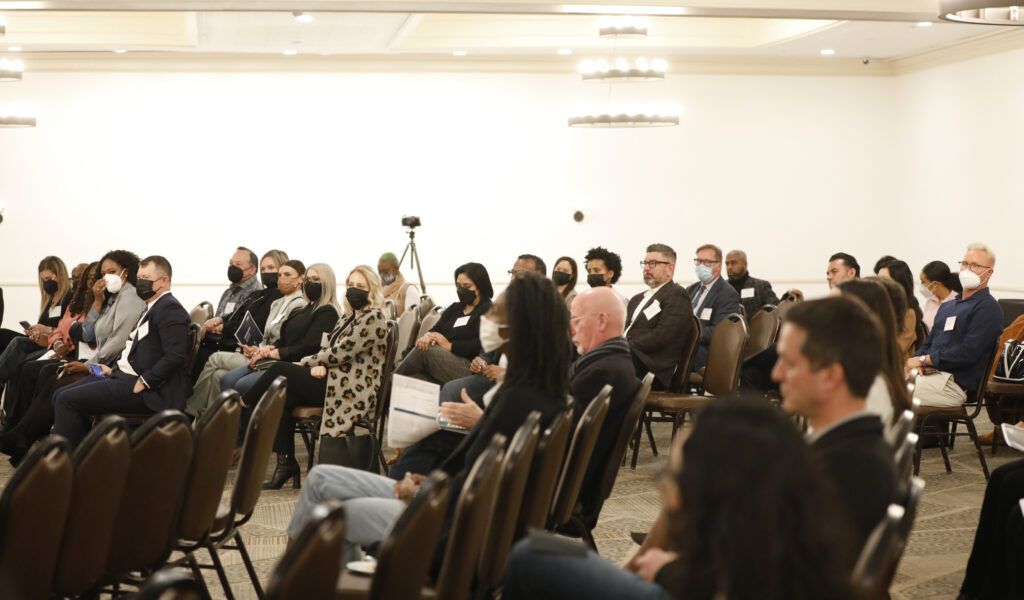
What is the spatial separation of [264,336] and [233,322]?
467 millimetres

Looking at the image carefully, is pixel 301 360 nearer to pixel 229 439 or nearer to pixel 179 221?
pixel 229 439

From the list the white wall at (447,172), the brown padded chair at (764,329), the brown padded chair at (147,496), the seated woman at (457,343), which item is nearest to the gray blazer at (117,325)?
the seated woman at (457,343)

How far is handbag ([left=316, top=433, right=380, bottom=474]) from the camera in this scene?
5.88 meters

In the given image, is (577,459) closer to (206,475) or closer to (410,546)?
(206,475)

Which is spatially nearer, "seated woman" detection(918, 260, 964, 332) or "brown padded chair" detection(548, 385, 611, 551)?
"brown padded chair" detection(548, 385, 611, 551)

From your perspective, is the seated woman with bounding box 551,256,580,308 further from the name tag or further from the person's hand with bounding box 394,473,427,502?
the person's hand with bounding box 394,473,427,502

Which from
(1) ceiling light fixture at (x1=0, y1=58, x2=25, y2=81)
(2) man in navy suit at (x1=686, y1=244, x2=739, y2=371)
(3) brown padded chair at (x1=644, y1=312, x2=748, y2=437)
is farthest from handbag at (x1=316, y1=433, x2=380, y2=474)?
(1) ceiling light fixture at (x1=0, y1=58, x2=25, y2=81)

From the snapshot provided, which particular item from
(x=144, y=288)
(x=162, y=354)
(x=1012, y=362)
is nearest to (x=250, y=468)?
(x=162, y=354)

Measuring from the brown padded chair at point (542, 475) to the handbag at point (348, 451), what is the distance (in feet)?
9.83

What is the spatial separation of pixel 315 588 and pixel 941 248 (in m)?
13.2

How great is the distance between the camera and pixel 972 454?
7285 mm

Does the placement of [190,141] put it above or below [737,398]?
above

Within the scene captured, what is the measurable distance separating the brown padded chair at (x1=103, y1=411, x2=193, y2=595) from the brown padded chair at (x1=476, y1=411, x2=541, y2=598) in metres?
1.01

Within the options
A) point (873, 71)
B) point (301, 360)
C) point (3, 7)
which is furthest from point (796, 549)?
point (873, 71)
